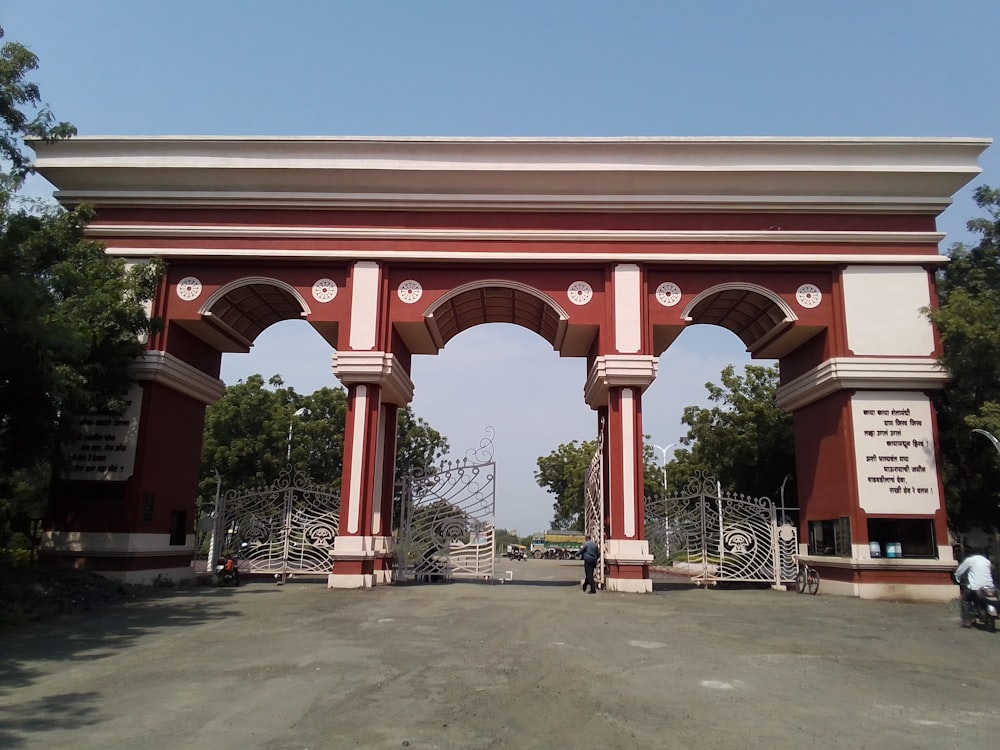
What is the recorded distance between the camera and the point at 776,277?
14.9m

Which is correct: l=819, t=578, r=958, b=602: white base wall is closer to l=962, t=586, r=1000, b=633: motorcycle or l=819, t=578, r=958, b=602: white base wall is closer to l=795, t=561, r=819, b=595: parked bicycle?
l=795, t=561, r=819, b=595: parked bicycle

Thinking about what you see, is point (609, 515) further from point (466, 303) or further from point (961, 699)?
point (961, 699)

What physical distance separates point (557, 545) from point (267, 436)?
32.6 m

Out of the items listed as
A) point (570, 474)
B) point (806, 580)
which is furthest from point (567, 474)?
point (806, 580)

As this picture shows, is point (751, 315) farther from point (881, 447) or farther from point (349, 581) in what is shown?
point (349, 581)

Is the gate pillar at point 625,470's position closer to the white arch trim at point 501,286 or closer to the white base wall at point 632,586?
the white base wall at point 632,586

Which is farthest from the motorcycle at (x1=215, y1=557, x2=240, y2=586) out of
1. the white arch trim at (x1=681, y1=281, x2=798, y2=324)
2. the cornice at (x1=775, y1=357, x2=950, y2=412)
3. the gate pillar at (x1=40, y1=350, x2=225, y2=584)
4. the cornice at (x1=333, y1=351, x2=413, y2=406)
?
the cornice at (x1=775, y1=357, x2=950, y2=412)

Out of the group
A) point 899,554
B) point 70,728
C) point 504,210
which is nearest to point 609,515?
point 899,554

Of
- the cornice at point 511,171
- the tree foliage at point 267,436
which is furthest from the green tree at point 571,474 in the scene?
the cornice at point 511,171

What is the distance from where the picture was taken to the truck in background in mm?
52362

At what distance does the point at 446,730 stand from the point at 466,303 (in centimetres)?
1202

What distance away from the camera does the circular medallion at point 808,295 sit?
48.4 feet

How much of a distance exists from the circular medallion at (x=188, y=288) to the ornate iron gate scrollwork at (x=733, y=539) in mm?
11246

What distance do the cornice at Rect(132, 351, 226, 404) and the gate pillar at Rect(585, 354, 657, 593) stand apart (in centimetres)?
853
